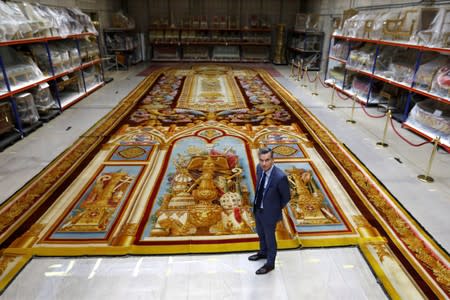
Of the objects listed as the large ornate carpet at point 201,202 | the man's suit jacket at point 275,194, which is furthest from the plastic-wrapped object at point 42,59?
the man's suit jacket at point 275,194

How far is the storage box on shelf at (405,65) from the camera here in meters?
6.07

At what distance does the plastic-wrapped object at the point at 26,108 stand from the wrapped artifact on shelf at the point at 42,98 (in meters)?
0.40

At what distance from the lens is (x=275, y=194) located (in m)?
2.62

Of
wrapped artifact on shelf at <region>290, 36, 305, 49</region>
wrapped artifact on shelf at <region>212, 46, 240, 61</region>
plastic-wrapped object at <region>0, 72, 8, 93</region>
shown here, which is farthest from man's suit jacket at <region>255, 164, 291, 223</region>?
wrapped artifact on shelf at <region>212, 46, 240, 61</region>

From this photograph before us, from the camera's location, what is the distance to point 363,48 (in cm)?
951

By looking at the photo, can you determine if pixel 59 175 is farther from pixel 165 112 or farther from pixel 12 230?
pixel 165 112

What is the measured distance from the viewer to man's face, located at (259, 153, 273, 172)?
8.21 ft

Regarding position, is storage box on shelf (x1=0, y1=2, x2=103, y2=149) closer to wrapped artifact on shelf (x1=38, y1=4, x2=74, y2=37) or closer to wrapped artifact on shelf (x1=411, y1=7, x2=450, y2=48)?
wrapped artifact on shelf (x1=38, y1=4, x2=74, y2=37)

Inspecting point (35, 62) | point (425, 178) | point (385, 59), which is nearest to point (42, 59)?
point (35, 62)

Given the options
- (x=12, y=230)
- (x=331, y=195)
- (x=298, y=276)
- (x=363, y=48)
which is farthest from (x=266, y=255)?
(x=363, y=48)

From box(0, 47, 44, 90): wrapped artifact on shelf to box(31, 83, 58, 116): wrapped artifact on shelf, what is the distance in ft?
0.75

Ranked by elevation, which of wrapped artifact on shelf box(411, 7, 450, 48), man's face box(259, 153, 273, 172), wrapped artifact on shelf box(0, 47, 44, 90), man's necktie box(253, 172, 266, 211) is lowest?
man's necktie box(253, 172, 266, 211)

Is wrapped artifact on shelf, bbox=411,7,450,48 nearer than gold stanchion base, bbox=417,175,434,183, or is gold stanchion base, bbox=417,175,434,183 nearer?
gold stanchion base, bbox=417,175,434,183

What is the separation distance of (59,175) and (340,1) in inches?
491
